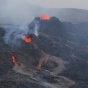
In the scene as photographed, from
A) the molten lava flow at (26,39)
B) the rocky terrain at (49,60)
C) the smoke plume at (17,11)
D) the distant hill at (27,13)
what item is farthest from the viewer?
the distant hill at (27,13)

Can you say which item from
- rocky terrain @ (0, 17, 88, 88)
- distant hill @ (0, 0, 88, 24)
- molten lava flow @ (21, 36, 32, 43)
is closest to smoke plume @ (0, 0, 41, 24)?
distant hill @ (0, 0, 88, 24)

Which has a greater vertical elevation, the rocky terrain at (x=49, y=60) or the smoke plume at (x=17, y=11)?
the smoke plume at (x=17, y=11)

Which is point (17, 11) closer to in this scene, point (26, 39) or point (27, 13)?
point (27, 13)

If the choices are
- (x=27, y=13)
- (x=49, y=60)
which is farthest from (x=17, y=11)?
(x=49, y=60)

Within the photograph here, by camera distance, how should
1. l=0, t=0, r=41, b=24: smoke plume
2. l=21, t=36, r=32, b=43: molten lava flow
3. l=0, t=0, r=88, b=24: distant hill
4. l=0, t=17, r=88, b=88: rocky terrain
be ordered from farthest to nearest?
l=0, t=0, r=88, b=24: distant hill < l=0, t=0, r=41, b=24: smoke plume < l=21, t=36, r=32, b=43: molten lava flow < l=0, t=17, r=88, b=88: rocky terrain

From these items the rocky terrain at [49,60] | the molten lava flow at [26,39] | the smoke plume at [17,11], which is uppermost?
the smoke plume at [17,11]

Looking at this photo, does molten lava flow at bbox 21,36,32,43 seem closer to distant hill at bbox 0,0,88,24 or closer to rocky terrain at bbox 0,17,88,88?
rocky terrain at bbox 0,17,88,88

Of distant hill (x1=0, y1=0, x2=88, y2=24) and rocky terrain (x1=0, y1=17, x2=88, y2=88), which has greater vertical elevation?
distant hill (x1=0, y1=0, x2=88, y2=24)

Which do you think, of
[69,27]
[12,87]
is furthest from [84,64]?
[69,27]

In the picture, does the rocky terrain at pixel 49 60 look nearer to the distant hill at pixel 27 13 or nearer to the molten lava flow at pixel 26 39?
the molten lava flow at pixel 26 39

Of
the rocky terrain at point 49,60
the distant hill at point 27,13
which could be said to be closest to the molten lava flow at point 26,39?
the rocky terrain at point 49,60
